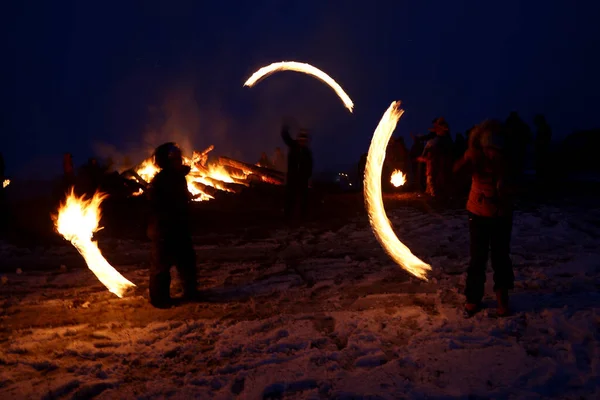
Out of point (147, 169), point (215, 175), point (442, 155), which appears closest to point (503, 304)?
point (442, 155)

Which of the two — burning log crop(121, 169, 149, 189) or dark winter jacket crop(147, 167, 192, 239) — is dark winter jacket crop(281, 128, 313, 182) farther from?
dark winter jacket crop(147, 167, 192, 239)

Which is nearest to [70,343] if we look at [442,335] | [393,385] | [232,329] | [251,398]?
[232,329]

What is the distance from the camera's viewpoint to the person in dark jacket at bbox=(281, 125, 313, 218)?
35.1 feet

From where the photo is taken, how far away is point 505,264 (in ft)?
17.0

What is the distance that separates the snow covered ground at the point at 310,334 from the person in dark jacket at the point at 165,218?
1.13 feet

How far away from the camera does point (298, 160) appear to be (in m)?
10.9

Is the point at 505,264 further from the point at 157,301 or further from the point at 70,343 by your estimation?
the point at 70,343

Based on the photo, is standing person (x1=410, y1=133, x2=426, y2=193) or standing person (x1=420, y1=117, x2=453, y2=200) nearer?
standing person (x1=420, y1=117, x2=453, y2=200)

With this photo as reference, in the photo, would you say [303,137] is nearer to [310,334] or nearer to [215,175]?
[215,175]

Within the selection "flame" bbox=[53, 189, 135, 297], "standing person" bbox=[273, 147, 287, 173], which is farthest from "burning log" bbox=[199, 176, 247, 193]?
"flame" bbox=[53, 189, 135, 297]

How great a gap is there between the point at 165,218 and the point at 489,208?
394 centimetres

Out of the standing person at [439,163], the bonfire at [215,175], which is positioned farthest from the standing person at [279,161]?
the standing person at [439,163]

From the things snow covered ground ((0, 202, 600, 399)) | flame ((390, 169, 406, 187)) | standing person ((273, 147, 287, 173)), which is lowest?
snow covered ground ((0, 202, 600, 399))

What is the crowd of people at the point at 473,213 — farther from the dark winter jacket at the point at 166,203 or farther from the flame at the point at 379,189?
the flame at the point at 379,189
